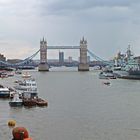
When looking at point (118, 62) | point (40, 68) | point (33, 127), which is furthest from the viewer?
point (40, 68)

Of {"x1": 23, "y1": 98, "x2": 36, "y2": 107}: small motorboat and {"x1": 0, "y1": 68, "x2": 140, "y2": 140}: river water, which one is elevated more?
{"x1": 23, "y1": 98, "x2": 36, "y2": 107}: small motorboat

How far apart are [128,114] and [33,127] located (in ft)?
28.2

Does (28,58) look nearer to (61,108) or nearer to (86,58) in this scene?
(86,58)

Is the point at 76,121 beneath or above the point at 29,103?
beneath

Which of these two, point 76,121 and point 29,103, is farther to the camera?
point 29,103

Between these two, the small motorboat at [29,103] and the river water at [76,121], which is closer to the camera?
the river water at [76,121]

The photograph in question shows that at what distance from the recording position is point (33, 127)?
946 inches

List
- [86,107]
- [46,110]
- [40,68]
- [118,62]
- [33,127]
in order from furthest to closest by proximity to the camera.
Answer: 1. [40,68]
2. [118,62]
3. [86,107]
4. [46,110]
5. [33,127]

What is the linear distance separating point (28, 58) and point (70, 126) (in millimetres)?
171075

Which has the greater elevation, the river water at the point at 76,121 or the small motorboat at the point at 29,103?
the small motorboat at the point at 29,103

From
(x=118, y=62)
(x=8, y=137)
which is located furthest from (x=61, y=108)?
(x=118, y=62)

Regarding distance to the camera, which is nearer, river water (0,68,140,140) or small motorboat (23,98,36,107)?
river water (0,68,140,140)

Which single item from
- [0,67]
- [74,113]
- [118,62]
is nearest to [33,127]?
[74,113]

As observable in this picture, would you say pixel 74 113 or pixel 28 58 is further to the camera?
pixel 28 58
